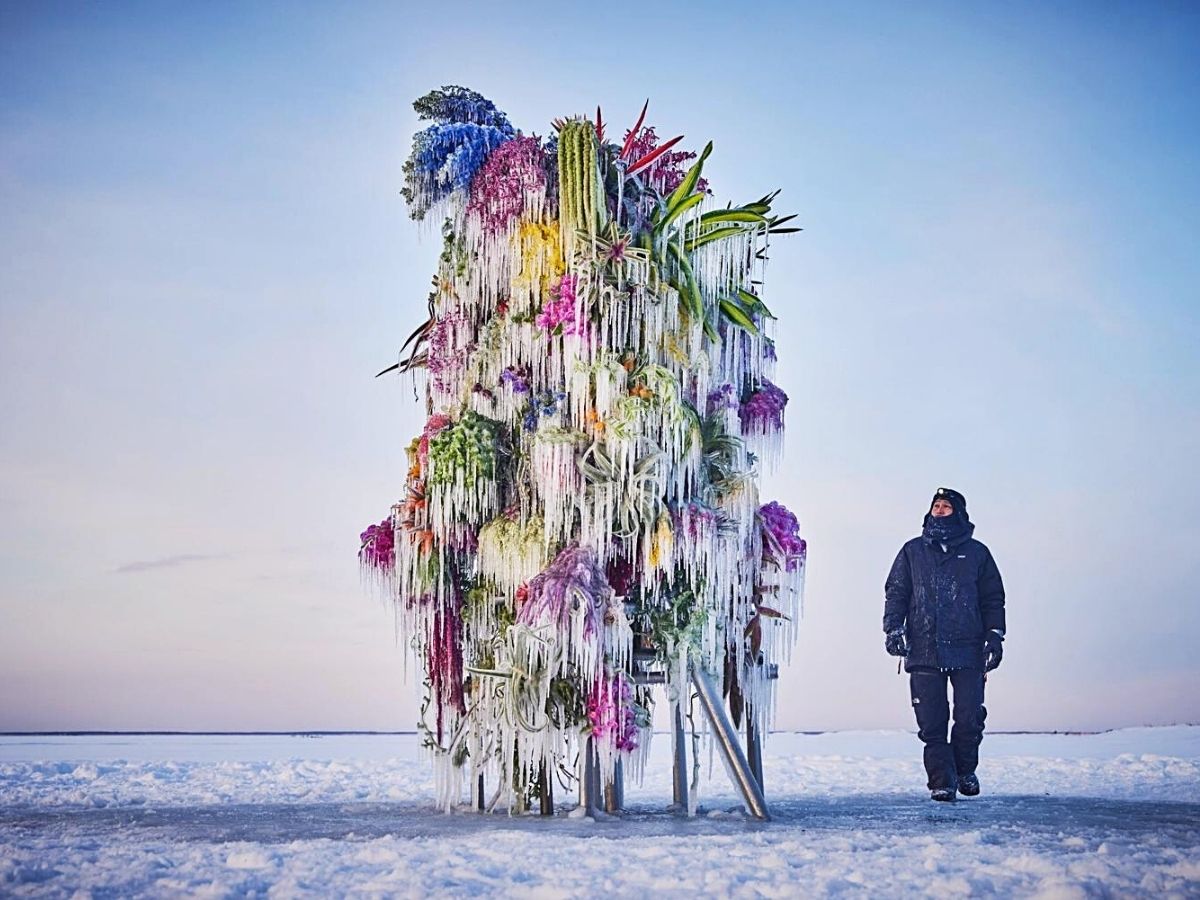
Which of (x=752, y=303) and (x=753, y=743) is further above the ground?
(x=752, y=303)

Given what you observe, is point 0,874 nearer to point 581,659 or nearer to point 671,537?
point 581,659

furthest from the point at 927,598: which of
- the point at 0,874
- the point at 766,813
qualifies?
the point at 0,874

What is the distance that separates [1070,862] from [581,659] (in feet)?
14.0

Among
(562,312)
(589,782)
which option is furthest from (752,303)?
(589,782)

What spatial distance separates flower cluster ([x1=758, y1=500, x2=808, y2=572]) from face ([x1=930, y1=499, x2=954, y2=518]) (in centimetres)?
130

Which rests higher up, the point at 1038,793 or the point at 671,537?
the point at 671,537

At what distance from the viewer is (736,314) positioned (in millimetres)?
10883

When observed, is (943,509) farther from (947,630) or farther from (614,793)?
(614,793)

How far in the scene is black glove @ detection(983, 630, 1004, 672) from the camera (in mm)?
10914

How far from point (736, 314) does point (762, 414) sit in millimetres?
915

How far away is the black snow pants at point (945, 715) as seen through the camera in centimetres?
1098

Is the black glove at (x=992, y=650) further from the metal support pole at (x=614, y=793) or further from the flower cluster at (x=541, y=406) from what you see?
the flower cluster at (x=541, y=406)

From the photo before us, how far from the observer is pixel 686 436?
1029 centimetres

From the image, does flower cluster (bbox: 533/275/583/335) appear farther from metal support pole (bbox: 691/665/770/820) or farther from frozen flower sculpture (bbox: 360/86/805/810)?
metal support pole (bbox: 691/665/770/820)
